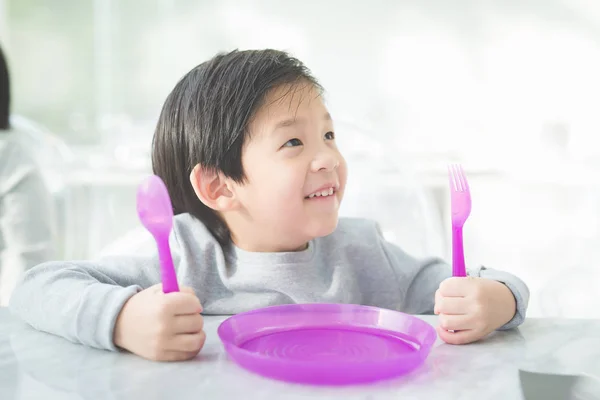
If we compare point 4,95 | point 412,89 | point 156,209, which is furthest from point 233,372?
point 412,89

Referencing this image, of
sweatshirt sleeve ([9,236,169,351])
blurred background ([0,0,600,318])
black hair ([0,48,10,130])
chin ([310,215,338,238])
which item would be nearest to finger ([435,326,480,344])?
chin ([310,215,338,238])

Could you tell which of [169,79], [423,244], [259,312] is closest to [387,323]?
[259,312]

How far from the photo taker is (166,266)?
72 centimetres

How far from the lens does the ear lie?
1054mm

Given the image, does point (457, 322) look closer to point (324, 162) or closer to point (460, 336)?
point (460, 336)

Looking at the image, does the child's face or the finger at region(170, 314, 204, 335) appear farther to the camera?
the child's face

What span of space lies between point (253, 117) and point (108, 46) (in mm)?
2349

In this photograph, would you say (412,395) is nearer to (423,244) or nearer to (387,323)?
(387,323)

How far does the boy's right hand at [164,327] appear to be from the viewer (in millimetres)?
717

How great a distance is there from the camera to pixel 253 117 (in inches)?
40.1

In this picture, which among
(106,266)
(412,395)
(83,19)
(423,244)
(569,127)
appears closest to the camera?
(412,395)

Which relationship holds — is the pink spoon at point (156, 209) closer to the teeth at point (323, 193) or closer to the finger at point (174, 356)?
the finger at point (174, 356)

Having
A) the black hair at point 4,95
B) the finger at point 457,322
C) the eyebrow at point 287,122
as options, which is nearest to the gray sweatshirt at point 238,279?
the finger at point 457,322

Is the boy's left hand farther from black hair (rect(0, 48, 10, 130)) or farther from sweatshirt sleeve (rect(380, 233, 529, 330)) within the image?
black hair (rect(0, 48, 10, 130))
